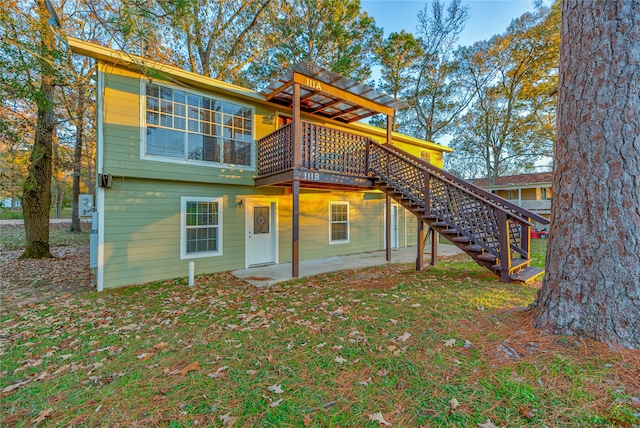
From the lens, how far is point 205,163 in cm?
686

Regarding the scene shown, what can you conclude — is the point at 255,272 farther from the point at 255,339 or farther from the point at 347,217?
the point at 347,217

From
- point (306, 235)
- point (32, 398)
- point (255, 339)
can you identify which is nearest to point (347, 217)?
point (306, 235)

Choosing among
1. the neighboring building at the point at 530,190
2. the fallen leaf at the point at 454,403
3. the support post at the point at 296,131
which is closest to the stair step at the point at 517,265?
the fallen leaf at the point at 454,403

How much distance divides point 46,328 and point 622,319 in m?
7.07

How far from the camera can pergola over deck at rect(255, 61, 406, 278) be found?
242 inches

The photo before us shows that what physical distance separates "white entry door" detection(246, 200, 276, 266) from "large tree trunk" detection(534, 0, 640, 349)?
655 cm

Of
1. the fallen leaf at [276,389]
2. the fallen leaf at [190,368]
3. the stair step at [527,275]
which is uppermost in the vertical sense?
the stair step at [527,275]

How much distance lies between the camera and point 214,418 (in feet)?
6.69

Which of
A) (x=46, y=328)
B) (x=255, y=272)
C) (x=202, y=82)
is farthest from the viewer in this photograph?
(x=255, y=272)

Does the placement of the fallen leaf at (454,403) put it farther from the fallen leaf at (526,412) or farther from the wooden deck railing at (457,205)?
the wooden deck railing at (457,205)

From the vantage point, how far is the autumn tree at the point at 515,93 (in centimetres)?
1752

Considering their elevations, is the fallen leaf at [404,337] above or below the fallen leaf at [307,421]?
above

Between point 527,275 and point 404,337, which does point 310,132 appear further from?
point 527,275

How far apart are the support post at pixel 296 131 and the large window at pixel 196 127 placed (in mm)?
2043
